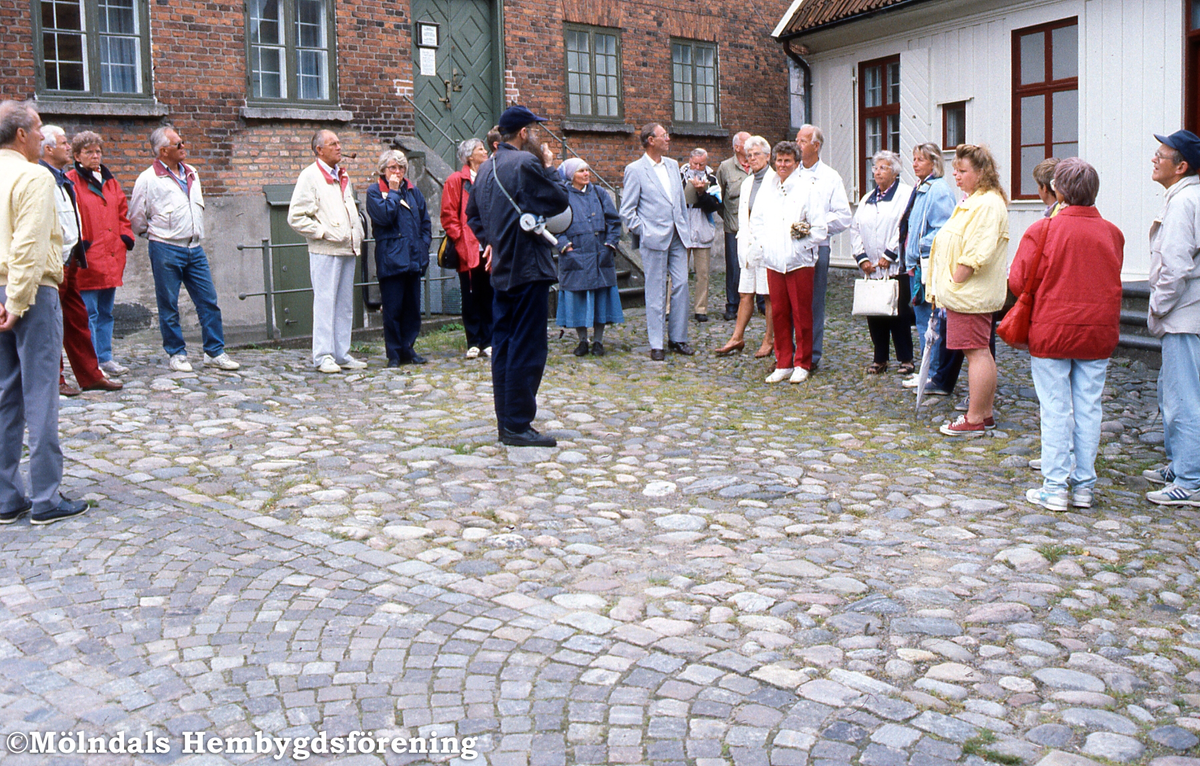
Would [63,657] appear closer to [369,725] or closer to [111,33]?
[369,725]

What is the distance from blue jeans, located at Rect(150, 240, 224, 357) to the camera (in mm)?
9969

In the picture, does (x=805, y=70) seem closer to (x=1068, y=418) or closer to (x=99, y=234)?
(x=99, y=234)

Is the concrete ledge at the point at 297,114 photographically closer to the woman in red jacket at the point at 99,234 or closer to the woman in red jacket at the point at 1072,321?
the woman in red jacket at the point at 99,234

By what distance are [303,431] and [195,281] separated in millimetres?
2992

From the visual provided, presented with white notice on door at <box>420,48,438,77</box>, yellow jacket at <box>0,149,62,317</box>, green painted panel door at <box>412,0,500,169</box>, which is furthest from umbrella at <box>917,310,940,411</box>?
white notice on door at <box>420,48,438,77</box>

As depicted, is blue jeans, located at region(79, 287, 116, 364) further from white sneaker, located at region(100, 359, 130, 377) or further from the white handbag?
the white handbag

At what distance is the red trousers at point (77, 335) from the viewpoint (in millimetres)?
8828

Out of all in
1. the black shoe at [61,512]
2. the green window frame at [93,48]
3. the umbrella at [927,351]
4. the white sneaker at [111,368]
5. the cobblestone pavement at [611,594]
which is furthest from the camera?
the green window frame at [93,48]

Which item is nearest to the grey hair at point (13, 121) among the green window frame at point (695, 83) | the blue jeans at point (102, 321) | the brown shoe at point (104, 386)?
the brown shoe at point (104, 386)

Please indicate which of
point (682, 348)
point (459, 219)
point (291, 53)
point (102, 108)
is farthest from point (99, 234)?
point (682, 348)

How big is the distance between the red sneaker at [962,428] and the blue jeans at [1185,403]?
1617 millimetres

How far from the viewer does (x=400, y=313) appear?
420 inches

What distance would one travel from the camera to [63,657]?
4.07 m

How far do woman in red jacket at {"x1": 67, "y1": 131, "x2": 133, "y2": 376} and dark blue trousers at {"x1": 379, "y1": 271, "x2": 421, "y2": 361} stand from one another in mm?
2278
